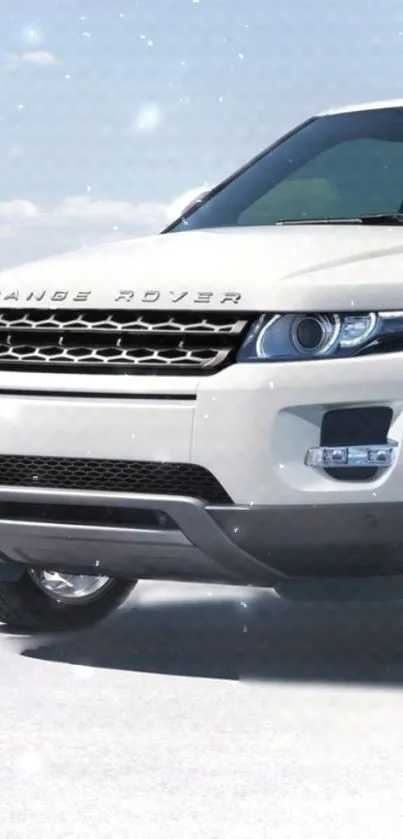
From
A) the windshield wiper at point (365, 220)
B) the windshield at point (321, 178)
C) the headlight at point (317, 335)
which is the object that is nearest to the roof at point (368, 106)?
the windshield at point (321, 178)

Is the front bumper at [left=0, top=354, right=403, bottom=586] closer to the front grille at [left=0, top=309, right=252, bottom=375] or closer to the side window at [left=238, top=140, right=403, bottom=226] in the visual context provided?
the front grille at [left=0, top=309, right=252, bottom=375]

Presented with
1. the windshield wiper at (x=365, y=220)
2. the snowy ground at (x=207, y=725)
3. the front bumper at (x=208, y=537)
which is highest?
the windshield wiper at (x=365, y=220)

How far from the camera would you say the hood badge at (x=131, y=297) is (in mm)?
4707

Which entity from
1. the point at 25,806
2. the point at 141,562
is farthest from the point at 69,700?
the point at 25,806

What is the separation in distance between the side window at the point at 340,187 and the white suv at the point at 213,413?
505 millimetres

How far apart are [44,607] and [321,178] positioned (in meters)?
1.91

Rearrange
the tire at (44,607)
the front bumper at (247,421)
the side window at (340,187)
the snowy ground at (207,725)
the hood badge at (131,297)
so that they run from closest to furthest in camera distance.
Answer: the snowy ground at (207,725)
the front bumper at (247,421)
the hood badge at (131,297)
the side window at (340,187)
the tire at (44,607)

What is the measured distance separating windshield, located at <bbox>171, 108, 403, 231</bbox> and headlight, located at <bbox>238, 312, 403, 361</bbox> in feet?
3.57

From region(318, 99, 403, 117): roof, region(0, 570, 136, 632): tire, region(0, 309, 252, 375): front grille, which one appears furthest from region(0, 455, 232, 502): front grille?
region(318, 99, 403, 117): roof

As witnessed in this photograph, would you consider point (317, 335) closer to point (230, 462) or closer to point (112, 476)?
point (230, 462)

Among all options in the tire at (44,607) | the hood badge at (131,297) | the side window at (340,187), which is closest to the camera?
the hood badge at (131,297)

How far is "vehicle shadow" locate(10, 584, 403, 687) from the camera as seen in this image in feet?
17.4

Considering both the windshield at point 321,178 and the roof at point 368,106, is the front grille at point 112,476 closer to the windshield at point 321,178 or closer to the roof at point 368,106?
the windshield at point 321,178

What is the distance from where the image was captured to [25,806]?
3.72 meters
